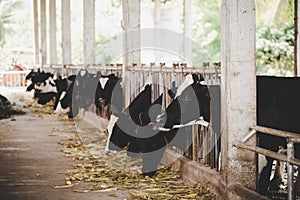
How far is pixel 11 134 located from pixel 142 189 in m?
5.94

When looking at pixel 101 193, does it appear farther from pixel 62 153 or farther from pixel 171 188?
pixel 62 153

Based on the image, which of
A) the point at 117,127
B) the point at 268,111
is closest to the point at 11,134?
the point at 117,127

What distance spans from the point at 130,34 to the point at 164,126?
442cm

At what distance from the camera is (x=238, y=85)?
19.2 ft

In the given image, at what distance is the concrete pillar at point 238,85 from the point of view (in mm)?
5781

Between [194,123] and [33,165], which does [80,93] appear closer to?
[33,165]

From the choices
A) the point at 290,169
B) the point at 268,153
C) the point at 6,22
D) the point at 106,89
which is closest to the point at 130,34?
the point at 106,89

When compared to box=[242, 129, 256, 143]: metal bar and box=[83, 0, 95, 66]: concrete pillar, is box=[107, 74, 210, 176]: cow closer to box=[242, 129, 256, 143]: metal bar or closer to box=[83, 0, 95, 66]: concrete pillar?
box=[242, 129, 256, 143]: metal bar

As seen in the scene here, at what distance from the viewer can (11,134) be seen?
39.6 feet

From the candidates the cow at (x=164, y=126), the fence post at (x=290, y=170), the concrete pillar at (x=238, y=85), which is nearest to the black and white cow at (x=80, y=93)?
the cow at (x=164, y=126)

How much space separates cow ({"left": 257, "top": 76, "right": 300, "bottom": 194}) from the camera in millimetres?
6156

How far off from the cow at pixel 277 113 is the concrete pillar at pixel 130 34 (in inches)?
191

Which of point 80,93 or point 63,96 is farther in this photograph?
point 63,96

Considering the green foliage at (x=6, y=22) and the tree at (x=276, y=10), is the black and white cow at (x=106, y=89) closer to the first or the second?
the tree at (x=276, y=10)
